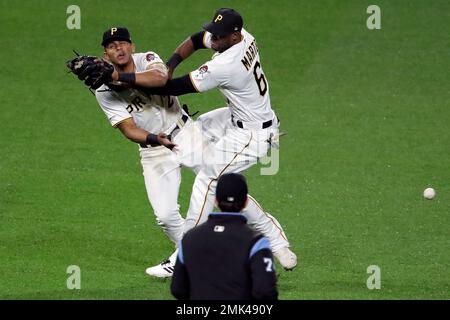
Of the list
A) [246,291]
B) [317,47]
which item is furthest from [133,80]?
[317,47]

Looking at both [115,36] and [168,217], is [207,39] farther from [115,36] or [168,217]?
[168,217]

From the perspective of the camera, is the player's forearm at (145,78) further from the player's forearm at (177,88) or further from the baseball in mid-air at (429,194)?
the baseball in mid-air at (429,194)

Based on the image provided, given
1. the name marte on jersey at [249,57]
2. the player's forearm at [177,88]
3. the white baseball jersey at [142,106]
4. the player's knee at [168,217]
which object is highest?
the name marte on jersey at [249,57]

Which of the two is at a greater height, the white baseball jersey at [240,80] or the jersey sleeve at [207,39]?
the jersey sleeve at [207,39]

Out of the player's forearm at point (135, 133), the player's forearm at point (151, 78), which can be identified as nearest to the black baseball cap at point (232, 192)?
the player's forearm at point (151, 78)

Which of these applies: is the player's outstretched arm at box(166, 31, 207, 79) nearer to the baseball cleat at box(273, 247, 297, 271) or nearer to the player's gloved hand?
the player's gloved hand
